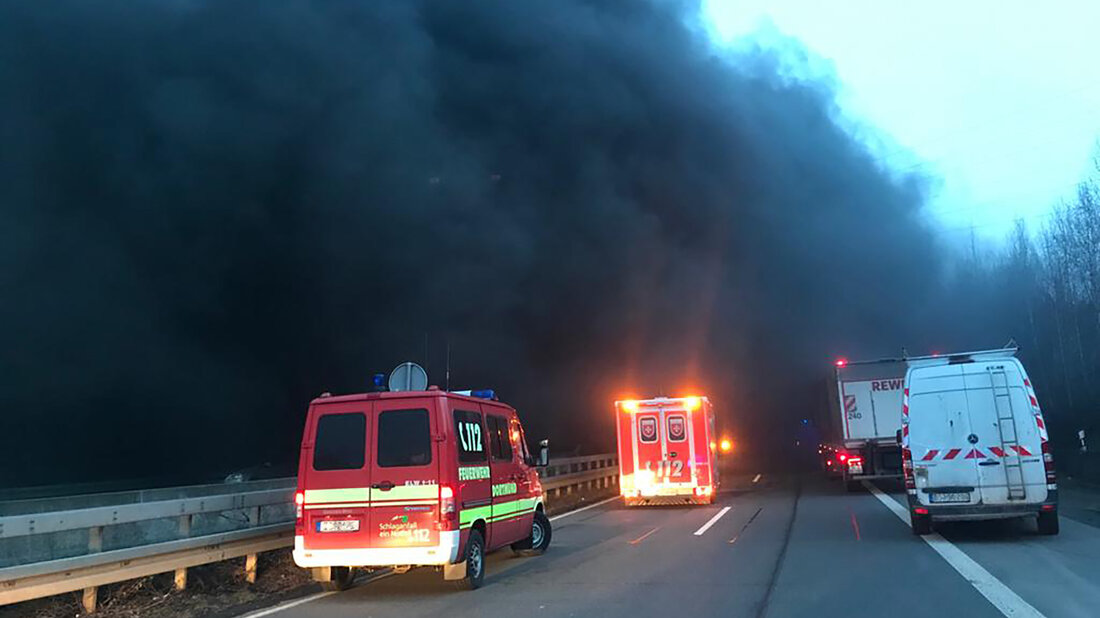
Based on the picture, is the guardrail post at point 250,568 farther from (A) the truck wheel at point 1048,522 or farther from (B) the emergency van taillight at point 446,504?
(A) the truck wheel at point 1048,522

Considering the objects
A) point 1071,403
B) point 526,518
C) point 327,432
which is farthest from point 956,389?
point 1071,403

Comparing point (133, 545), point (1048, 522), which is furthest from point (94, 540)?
point (1048, 522)

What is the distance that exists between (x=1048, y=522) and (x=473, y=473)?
7598 millimetres

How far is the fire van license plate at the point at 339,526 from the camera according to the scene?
7148 millimetres

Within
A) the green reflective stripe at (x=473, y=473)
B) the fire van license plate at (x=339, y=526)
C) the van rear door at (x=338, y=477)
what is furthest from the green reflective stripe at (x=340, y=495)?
the green reflective stripe at (x=473, y=473)

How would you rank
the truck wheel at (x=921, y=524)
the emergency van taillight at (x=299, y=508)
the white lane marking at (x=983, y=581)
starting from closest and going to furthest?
the white lane marking at (x=983, y=581) < the emergency van taillight at (x=299, y=508) < the truck wheel at (x=921, y=524)

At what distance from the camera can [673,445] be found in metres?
16.4

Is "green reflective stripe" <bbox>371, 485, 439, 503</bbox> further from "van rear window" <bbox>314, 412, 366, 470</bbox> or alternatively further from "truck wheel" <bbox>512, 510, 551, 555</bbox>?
"truck wheel" <bbox>512, 510, 551, 555</bbox>

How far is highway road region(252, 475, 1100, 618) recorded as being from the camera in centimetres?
617

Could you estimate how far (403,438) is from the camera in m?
7.30

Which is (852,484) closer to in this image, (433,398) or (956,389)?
(956,389)

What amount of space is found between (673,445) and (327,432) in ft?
34.0

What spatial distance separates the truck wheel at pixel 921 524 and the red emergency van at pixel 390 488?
6068mm

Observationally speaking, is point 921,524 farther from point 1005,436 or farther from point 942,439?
point 1005,436
